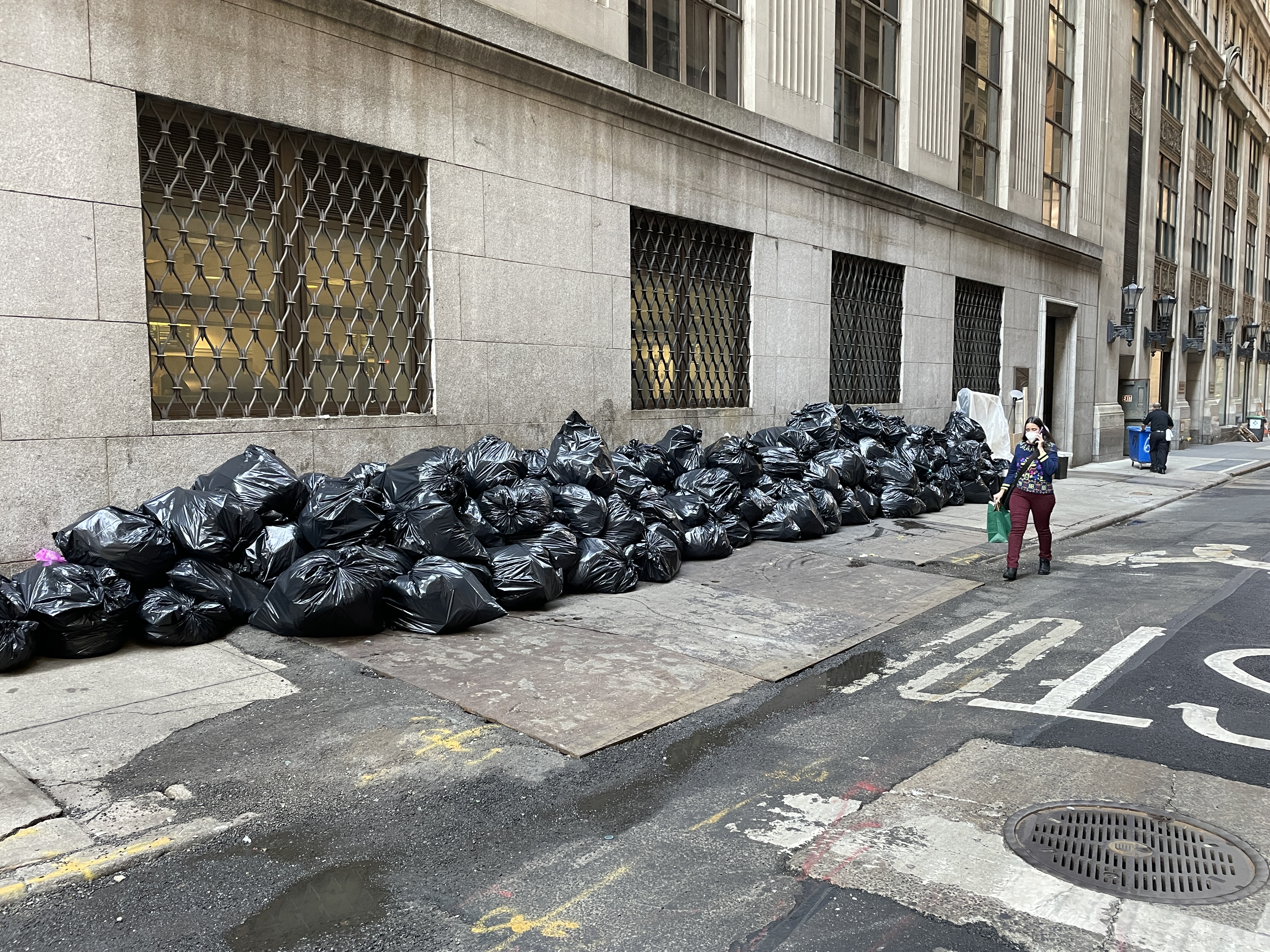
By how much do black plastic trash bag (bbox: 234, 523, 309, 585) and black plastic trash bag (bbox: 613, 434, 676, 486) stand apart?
12.3 feet

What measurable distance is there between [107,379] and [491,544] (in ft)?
9.54

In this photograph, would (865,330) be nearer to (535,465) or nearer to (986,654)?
(535,465)

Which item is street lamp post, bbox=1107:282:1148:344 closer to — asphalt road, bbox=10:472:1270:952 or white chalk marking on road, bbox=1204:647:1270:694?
asphalt road, bbox=10:472:1270:952

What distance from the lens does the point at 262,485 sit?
246 inches

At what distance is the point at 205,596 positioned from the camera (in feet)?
19.1

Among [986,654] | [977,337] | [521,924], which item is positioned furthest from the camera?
[977,337]

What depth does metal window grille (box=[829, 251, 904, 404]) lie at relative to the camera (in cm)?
1437

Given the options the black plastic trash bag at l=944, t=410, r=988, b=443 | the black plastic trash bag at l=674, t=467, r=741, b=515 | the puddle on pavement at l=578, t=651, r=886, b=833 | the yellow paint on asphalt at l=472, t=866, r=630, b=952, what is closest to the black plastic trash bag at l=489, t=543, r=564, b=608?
the puddle on pavement at l=578, t=651, r=886, b=833

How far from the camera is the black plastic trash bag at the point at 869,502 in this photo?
11750 millimetres

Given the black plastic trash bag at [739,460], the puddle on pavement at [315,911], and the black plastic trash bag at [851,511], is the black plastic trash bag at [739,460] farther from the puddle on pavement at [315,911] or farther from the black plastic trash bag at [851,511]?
the puddle on pavement at [315,911]

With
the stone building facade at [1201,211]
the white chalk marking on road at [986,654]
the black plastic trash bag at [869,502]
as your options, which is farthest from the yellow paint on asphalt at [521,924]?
the stone building facade at [1201,211]

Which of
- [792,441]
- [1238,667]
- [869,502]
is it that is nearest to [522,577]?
[1238,667]

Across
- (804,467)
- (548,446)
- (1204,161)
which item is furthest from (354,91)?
(1204,161)

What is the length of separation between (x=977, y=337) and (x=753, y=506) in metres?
10.5
